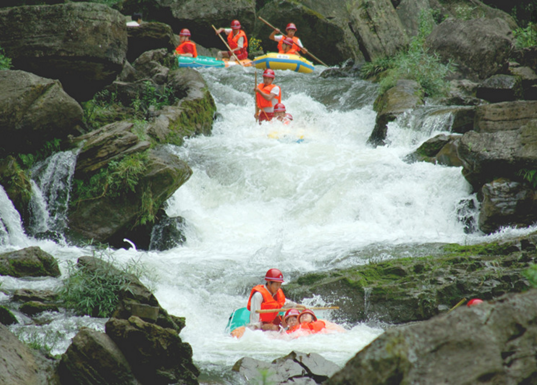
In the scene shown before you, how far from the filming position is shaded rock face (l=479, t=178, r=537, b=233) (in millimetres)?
8039

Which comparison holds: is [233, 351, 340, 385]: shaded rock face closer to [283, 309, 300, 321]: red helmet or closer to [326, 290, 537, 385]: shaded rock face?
[283, 309, 300, 321]: red helmet

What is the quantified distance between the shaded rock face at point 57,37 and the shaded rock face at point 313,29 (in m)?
13.4

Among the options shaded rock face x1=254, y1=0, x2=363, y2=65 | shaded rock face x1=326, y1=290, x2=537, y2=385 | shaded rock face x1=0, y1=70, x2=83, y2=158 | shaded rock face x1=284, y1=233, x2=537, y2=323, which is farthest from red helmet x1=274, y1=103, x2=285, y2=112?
shaded rock face x1=326, y1=290, x2=537, y2=385

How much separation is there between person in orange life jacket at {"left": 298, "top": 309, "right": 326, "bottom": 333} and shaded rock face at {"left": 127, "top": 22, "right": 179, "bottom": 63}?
43.6 ft

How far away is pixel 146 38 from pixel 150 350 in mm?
14694

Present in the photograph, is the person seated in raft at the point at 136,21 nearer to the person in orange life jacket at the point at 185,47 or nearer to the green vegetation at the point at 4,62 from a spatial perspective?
the person in orange life jacket at the point at 185,47

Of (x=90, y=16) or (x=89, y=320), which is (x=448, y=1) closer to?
(x=90, y=16)

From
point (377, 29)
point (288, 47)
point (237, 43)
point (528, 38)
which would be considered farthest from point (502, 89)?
point (237, 43)

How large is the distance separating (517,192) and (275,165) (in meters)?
4.73

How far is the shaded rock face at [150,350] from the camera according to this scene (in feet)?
12.0

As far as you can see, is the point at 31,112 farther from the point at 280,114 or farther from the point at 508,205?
the point at 508,205

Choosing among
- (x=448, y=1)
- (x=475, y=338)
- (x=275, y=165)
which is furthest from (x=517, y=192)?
(x=448, y=1)

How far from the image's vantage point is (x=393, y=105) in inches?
511

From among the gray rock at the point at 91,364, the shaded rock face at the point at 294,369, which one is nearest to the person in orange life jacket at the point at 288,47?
the shaded rock face at the point at 294,369
